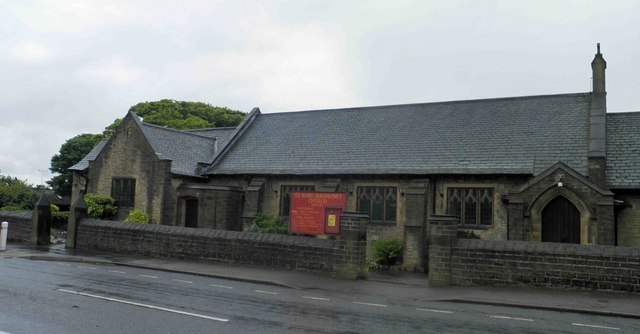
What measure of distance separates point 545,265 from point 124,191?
72.6ft

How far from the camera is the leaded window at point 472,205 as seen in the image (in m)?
21.6

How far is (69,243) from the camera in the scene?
73.2ft

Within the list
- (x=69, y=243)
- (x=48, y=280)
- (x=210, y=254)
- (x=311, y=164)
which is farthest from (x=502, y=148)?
(x=69, y=243)

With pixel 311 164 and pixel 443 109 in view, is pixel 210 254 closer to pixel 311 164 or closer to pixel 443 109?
pixel 311 164

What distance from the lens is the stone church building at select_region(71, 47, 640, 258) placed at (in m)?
19.1

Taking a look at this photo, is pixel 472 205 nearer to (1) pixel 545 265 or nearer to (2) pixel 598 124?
(2) pixel 598 124

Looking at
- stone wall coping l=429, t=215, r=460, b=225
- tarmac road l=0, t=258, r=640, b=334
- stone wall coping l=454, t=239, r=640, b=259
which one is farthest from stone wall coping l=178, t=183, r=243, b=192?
stone wall coping l=454, t=239, r=640, b=259

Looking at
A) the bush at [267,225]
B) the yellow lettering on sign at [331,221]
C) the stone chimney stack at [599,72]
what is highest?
the stone chimney stack at [599,72]

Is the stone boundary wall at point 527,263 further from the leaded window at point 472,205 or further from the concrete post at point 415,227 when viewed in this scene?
the leaded window at point 472,205

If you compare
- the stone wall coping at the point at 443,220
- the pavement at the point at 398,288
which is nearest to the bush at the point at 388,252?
the pavement at the point at 398,288

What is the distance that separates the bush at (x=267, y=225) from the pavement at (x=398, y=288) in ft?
18.3

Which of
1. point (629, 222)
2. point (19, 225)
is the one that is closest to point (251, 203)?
point (19, 225)

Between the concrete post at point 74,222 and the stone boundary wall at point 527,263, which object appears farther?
the concrete post at point 74,222

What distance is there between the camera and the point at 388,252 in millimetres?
21516
